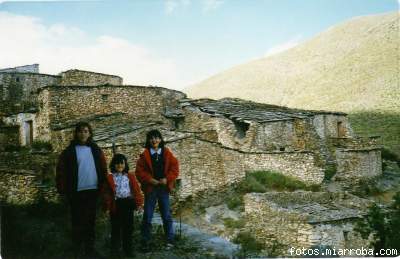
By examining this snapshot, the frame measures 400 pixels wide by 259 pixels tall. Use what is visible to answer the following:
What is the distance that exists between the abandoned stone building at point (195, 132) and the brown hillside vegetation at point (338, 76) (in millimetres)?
2215

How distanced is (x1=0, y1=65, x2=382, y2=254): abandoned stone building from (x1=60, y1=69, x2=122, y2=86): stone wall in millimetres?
94

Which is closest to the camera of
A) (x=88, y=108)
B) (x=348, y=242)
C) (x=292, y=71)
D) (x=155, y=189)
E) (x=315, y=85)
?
(x=155, y=189)

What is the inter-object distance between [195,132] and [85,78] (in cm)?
700

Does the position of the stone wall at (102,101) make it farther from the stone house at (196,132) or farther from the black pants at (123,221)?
the black pants at (123,221)

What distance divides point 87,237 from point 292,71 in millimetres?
38856

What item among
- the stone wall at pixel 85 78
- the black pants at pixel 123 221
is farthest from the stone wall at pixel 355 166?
the black pants at pixel 123 221

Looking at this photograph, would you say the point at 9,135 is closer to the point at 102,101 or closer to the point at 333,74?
the point at 102,101

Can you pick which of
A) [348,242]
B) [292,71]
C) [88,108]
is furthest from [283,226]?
[292,71]

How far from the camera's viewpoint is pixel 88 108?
1503 cm

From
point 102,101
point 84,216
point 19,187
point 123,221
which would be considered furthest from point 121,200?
point 102,101

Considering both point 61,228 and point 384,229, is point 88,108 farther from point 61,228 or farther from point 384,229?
point 384,229

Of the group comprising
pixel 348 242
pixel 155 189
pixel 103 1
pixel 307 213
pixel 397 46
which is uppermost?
pixel 397 46

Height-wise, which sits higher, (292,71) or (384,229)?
(292,71)

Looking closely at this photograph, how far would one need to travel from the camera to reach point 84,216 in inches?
263
